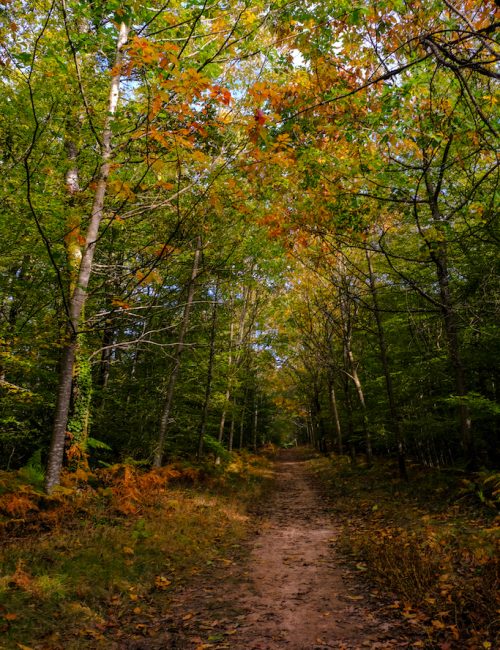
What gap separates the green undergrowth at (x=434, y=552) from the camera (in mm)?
3965

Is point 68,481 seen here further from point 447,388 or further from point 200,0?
point 447,388

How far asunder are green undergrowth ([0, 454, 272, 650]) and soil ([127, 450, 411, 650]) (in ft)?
1.52

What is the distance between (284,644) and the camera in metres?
3.96

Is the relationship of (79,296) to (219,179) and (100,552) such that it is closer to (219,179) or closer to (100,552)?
(219,179)

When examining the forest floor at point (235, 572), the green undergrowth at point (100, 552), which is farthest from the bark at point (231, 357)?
the forest floor at point (235, 572)

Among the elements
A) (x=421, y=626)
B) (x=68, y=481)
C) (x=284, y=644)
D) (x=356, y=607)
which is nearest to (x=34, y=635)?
(x=284, y=644)

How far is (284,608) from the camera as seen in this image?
4.80m

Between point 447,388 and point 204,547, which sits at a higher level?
point 447,388

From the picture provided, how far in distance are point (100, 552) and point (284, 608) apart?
10.1 ft

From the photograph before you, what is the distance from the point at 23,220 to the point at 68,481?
5.81 meters

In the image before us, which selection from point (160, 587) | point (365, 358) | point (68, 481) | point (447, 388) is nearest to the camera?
point (160, 587)

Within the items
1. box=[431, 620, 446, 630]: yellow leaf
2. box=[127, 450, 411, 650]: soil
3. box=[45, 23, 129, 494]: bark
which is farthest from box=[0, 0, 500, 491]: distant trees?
box=[127, 450, 411, 650]: soil

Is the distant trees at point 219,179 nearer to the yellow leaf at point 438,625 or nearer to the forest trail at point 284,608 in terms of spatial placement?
the yellow leaf at point 438,625

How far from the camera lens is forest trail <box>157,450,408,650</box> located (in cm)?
404
